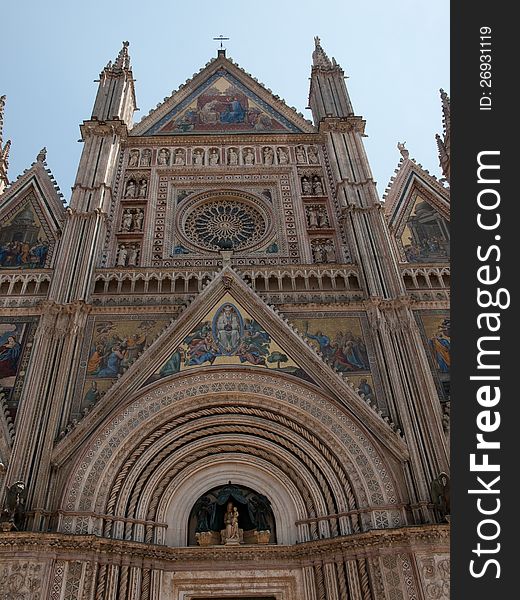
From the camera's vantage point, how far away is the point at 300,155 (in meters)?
17.7

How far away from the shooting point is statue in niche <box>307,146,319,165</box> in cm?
1748

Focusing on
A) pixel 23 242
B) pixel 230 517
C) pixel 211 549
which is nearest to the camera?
pixel 211 549

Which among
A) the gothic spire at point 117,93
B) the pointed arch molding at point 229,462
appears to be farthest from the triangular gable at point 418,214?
the gothic spire at point 117,93

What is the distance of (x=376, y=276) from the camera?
13.3 metres

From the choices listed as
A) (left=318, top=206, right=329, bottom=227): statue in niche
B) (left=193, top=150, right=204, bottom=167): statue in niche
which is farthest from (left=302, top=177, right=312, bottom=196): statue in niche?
(left=193, top=150, right=204, bottom=167): statue in niche

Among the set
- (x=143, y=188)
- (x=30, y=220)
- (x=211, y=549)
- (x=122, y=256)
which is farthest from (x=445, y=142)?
(x=211, y=549)

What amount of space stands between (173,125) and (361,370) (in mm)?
11366

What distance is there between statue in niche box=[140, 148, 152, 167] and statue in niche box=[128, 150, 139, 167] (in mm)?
159

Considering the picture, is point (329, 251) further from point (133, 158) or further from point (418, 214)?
point (133, 158)

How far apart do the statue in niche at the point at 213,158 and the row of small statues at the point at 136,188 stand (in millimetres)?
2121

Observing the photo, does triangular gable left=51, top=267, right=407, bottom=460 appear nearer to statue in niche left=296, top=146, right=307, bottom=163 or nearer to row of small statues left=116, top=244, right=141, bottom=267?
row of small statues left=116, top=244, right=141, bottom=267

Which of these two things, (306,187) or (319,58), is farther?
(319,58)

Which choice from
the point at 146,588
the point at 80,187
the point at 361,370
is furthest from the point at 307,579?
the point at 80,187

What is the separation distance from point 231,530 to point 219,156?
11.5 m
